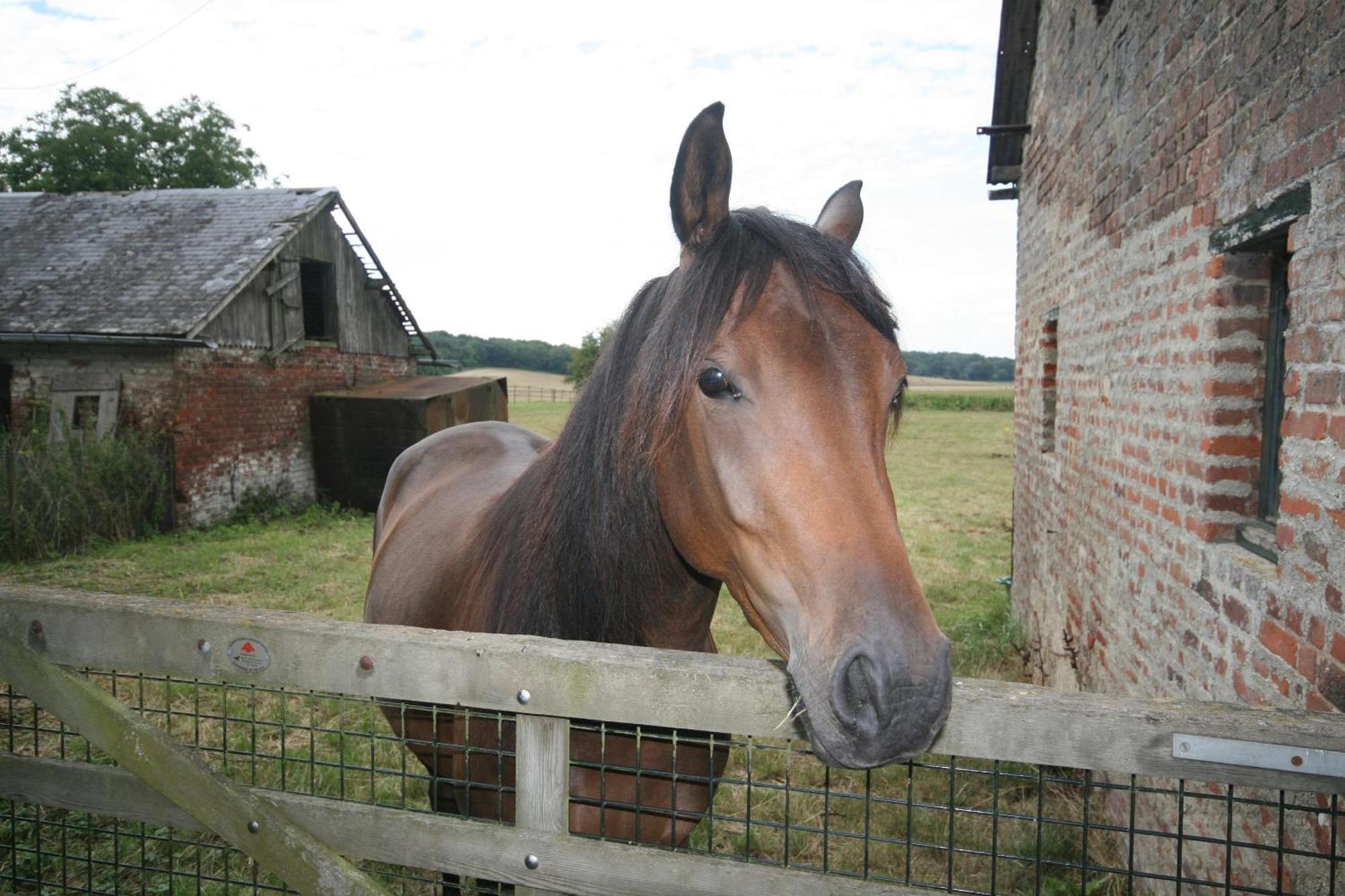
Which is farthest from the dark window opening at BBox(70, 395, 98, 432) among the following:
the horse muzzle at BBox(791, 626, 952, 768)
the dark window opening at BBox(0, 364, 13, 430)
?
the horse muzzle at BBox(791, 626, 952, 768)

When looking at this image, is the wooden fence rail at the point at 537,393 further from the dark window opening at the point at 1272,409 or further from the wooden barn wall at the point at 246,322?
the dark window opening at the point at 1272,409

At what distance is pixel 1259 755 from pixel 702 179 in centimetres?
153

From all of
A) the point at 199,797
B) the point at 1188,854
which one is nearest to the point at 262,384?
the point at 199,797

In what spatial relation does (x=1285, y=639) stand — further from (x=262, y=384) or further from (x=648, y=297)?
(x=262, y=384)

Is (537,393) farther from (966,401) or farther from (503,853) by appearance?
(503,853)

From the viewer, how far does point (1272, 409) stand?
8.46ft

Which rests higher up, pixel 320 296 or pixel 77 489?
pixel 320 296

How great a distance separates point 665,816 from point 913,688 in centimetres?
138

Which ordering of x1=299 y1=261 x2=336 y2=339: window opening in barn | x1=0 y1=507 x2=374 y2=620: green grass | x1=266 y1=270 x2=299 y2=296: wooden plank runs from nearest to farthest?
x1=0 y1=507 x2=374 y2=620: green grass → x1=266 y1=270 x2=299 y2=296: wooden plank → x1=299 y1=261 x2=336 y2=339: window opening in barn

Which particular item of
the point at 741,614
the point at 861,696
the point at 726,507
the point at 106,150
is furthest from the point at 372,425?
the point at 106,150

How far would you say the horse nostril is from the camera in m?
1.20

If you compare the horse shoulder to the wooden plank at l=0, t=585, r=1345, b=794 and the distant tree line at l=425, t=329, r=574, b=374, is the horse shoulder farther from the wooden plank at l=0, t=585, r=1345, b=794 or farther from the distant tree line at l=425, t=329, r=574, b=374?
the distant tree line at l=425, t=329, r=574, b=374

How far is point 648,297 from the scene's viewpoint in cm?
202

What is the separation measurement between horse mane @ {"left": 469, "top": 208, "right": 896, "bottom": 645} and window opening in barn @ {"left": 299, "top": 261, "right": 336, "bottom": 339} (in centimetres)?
1397
